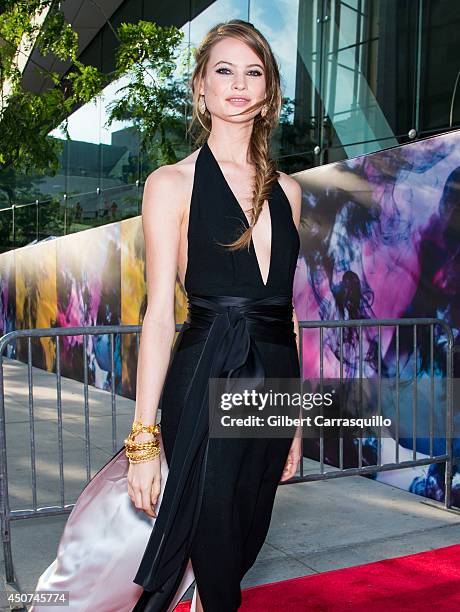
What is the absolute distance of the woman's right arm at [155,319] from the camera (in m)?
1.83

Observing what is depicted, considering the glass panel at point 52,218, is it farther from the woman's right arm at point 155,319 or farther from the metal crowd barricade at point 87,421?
the woman's right arm at point 155,319

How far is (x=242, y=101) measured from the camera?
199 centimetres

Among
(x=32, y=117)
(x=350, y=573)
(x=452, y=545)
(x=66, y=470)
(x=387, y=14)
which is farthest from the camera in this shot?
(x=32, y=117)

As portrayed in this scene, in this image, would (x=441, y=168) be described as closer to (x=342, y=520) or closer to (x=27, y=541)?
(x=342, y=520)

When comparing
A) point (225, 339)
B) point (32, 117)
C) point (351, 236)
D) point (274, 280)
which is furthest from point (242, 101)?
point (32, 117)

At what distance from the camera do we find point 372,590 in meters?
3.48

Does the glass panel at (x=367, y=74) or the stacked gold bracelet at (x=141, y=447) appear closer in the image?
the stacked gold bracelet at (x=141, y=447)

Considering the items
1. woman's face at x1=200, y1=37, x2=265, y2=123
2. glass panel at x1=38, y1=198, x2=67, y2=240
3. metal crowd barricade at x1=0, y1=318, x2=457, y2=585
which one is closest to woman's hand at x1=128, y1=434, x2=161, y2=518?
woman's face at x1=200, y1=37, x2=265, y2=123

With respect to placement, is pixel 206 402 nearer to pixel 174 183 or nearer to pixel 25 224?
pixel 174 183

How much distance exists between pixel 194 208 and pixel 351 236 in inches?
152

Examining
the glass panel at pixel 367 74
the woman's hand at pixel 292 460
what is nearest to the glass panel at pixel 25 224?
the glass panel at pixel 367 74

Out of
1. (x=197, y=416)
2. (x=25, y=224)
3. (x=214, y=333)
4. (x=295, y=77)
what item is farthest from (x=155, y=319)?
(x=25, y=224)

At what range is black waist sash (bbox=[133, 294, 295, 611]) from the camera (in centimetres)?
183

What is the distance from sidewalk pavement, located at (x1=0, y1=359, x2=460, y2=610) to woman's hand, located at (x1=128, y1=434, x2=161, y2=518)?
76.4 inches
